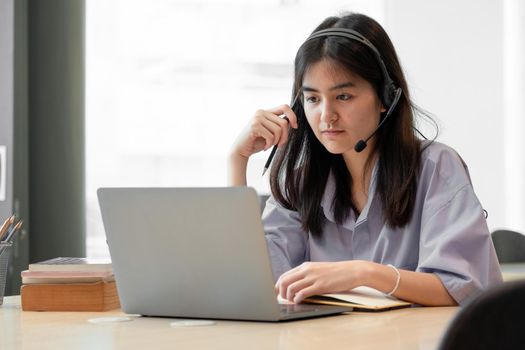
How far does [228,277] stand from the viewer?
1374mm

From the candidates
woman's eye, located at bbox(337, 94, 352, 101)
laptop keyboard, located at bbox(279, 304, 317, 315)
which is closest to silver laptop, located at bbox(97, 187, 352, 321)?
laptop keyboard, located at bbox(279, 304, 317, 315)

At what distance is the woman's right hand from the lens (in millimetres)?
1984

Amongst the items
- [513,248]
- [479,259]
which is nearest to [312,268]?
[479,259]

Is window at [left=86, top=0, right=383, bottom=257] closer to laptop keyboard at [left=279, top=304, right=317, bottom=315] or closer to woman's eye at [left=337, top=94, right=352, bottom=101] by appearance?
woman's eye at [left=337, top=94, right=352, bottom=101]

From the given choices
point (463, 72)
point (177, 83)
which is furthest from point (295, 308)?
point (463, 72)

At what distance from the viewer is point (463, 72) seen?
4.20 m

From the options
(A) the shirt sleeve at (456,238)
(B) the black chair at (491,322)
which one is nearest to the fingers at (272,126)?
(A) the shirt sleeve at (456,238)

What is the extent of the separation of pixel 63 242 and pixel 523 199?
2.17 meters

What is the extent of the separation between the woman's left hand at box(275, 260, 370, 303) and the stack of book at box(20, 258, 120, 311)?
0.33 meters

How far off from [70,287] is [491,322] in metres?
1.07

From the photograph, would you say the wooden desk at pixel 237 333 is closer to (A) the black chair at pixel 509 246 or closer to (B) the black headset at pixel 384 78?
(B) the black headset at pixel 384 78

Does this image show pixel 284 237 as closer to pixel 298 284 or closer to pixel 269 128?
pixel 269 128

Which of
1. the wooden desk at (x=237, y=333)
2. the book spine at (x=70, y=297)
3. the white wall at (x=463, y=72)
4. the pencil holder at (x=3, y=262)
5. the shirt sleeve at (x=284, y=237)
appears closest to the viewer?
the wooden desk at (x=237, y=333)

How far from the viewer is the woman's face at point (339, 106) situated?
73.9 inches
